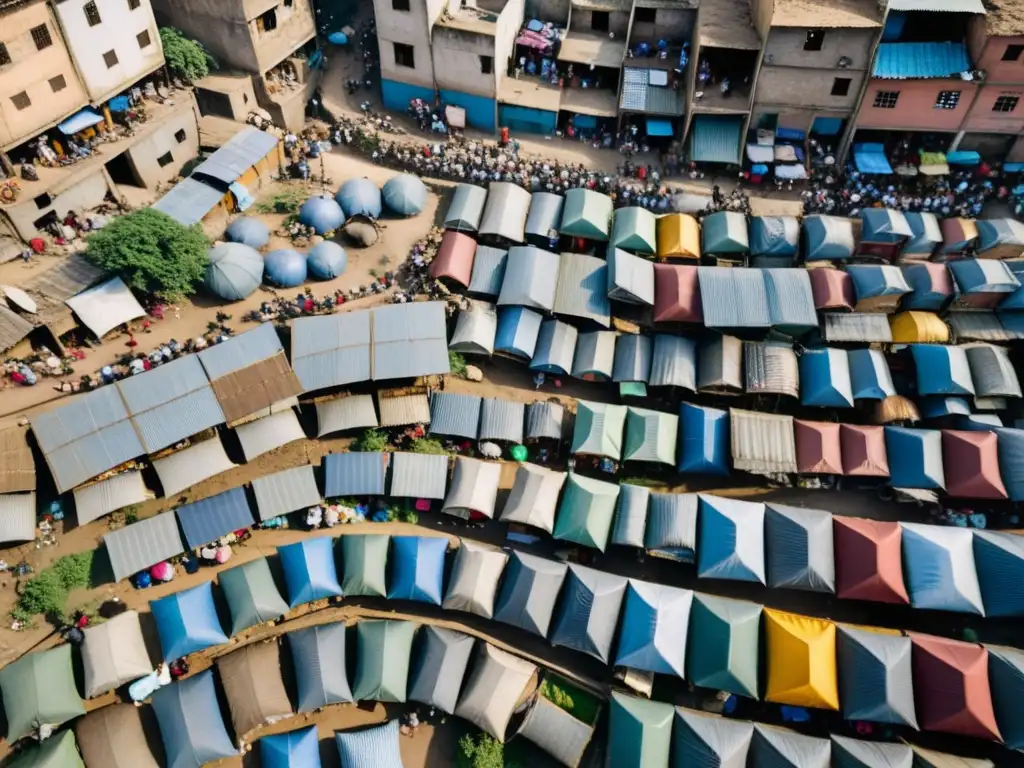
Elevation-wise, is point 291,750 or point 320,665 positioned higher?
point 320,665

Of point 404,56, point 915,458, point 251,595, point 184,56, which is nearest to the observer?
point 251,595

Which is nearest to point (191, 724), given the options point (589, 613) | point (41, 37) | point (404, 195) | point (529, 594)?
point (529, 594)

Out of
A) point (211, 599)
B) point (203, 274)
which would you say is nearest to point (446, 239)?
point (203, 274)

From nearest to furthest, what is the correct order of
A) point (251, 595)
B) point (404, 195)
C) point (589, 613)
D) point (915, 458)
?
point (589, 613) → point (251, 595) → point (915, 458) → point (404, 195)

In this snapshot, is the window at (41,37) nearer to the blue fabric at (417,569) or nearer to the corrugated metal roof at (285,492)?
the corrugated metal roof at (285,492)

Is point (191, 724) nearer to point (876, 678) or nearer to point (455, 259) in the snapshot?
point (455, 259)

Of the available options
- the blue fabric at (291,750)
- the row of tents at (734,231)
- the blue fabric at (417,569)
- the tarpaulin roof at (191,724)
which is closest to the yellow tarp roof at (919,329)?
the row of tents at (734,231)

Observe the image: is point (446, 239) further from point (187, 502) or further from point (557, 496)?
point (187, 502)
